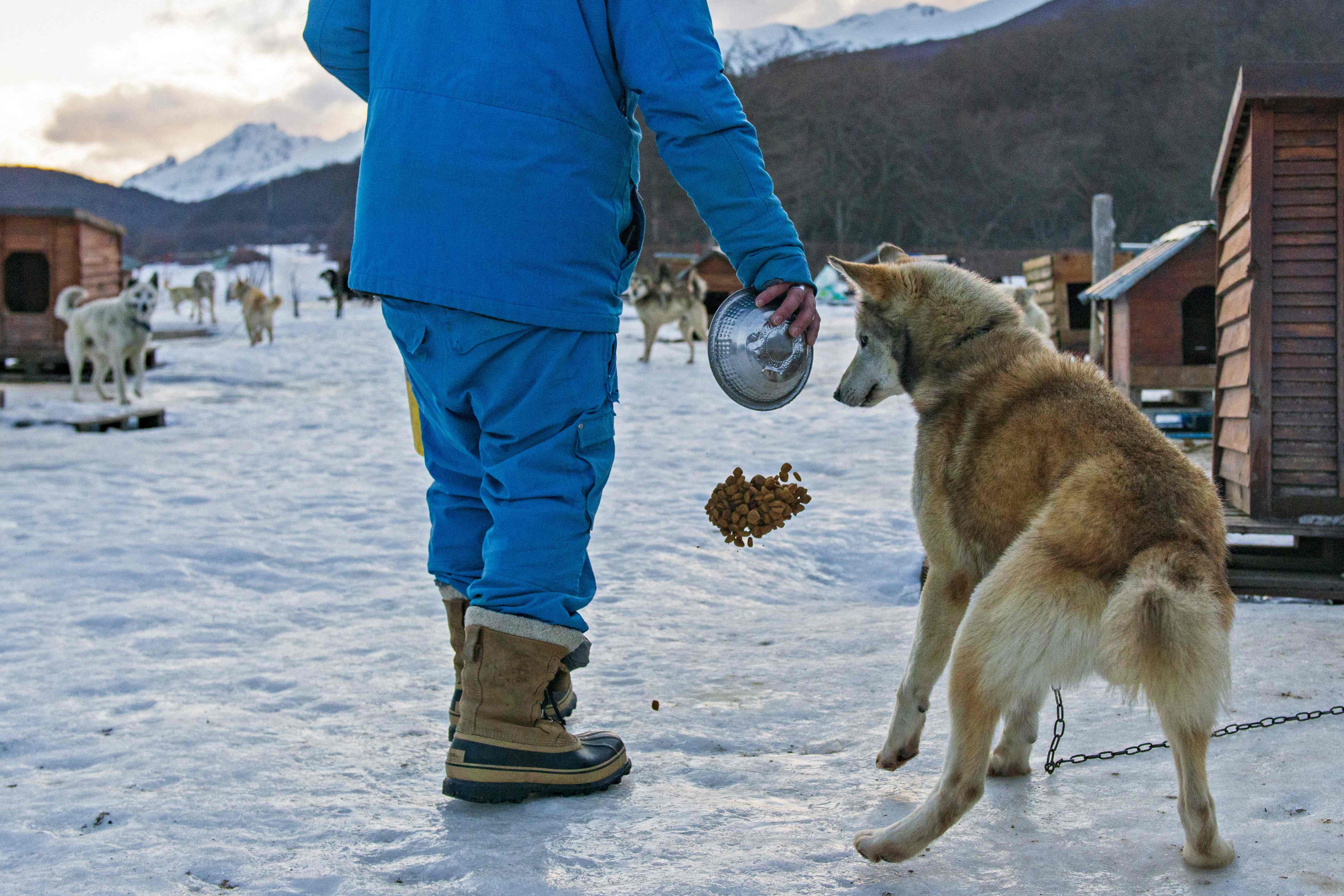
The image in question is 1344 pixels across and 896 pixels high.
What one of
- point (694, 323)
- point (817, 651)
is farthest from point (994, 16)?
point (817, 651)

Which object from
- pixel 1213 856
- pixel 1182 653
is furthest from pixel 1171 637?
pixel 1213 856

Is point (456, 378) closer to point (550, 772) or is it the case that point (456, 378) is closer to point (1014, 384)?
point (550, 772)

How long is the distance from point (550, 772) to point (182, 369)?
47.9 ft

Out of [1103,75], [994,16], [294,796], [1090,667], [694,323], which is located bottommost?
[294,796]

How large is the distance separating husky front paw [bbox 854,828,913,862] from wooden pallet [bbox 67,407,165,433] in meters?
9.40

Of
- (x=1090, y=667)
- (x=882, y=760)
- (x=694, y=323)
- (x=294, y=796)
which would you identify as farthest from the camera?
(x=694, y=323)

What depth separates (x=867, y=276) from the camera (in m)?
2.62

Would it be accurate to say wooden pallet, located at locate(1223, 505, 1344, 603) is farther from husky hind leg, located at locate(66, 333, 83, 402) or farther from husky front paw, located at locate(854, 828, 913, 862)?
husky hind leg, located at locate(66, 333, 83, 402)

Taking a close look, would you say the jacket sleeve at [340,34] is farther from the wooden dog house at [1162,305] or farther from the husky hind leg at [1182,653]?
the wooden dog house at [1162,305]

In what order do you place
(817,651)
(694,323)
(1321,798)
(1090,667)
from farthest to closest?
(694,323) → (817,651) → (1321,798) → (1090,667)

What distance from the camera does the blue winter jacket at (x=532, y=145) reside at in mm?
2107

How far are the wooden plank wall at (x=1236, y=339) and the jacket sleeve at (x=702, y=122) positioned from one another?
3.23 meters

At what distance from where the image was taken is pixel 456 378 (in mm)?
2197

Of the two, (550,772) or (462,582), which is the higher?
(462,582)
